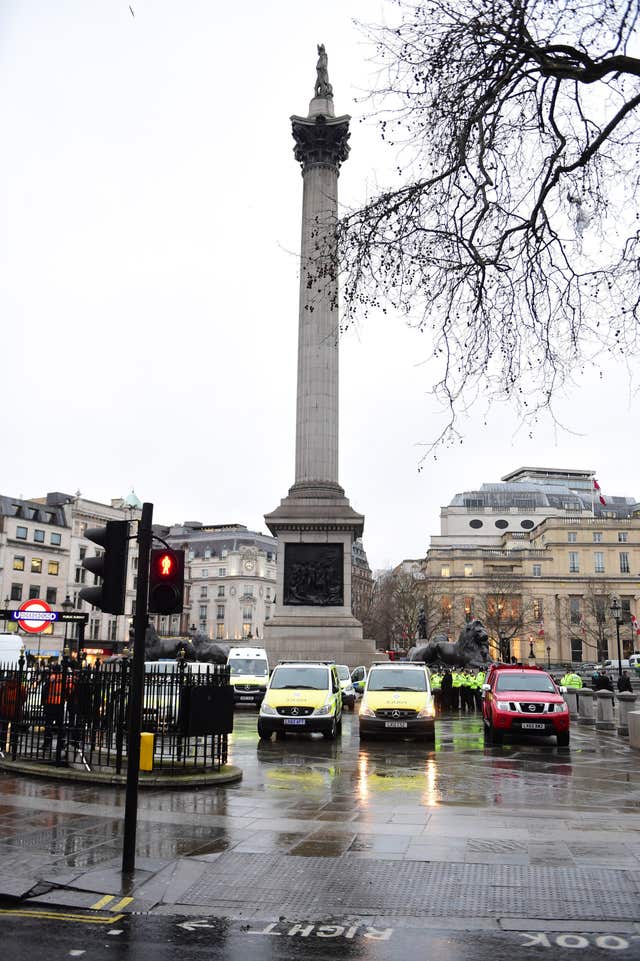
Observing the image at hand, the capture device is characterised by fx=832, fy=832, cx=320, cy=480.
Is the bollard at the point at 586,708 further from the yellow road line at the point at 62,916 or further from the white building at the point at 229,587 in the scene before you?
the white building at the point at 229,587

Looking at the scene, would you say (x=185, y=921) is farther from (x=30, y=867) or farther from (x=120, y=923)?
(x=30, y=867)

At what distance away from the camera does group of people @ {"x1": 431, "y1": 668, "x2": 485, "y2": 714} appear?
3123 cm

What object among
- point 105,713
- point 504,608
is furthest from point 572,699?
point 504,608

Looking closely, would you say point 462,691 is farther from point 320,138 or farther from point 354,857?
point 320,138

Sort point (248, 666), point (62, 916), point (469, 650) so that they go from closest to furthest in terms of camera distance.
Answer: point (62, 916) < point (248, 666) < point (469, 650)

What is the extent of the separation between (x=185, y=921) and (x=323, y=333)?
39264 millimetres

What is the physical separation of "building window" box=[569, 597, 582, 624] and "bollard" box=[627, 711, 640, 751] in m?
82.0

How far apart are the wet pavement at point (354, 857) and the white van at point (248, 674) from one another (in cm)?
1766

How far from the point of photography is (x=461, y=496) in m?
128

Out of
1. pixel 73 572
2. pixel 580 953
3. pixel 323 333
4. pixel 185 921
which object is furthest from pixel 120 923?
pixel 73 572

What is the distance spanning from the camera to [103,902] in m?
6.89

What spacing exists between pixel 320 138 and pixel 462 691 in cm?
3315

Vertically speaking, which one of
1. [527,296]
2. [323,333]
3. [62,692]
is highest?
[323,333]

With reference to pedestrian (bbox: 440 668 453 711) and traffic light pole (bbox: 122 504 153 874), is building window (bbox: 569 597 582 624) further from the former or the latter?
traffic light pole (bbox: 122 504 153 874)
